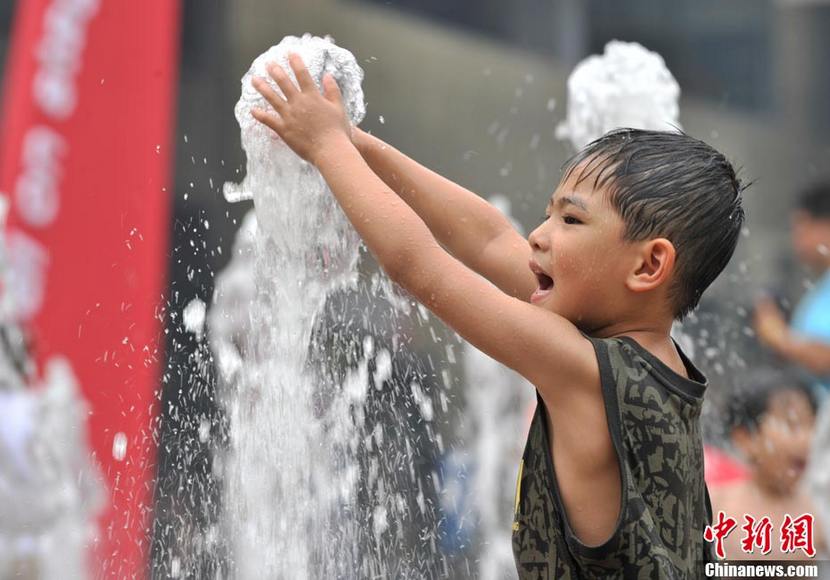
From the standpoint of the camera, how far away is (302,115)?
1465 mm

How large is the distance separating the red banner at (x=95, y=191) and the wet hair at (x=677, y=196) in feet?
8.87

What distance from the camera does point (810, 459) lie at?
308cm

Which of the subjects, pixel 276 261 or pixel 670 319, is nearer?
pixel 670 319

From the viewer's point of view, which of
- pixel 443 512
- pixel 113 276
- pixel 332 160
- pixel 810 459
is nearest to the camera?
pixel 332 160

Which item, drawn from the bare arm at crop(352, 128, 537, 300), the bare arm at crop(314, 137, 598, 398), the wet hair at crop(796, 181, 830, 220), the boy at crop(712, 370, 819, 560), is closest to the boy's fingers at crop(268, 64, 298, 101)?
the bare arm at crop(314, 137, 598, 398)

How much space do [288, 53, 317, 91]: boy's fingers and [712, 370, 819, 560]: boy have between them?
172 centimetres

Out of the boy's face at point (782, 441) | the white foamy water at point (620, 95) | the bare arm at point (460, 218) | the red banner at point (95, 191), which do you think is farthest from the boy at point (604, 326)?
the red banner at point (95, 191)

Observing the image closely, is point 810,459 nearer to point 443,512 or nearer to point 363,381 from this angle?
point 443,512

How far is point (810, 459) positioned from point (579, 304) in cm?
192

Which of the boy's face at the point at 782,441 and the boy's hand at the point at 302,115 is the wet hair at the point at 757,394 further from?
the boy's hand at the point at 302,115

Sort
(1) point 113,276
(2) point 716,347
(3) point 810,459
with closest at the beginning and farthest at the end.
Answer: (3) point 810,459
(2) point 716,347
(1) point 113,276

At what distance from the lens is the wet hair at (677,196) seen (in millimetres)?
1347

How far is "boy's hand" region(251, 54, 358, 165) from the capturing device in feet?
4.79

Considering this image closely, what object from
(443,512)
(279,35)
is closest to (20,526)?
(443,512)
